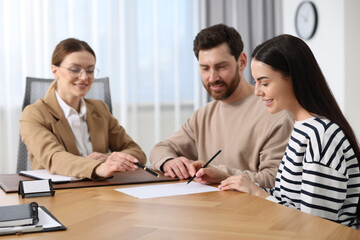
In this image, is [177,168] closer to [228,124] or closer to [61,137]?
[228,124]

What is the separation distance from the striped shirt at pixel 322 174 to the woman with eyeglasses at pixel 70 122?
2.76ft

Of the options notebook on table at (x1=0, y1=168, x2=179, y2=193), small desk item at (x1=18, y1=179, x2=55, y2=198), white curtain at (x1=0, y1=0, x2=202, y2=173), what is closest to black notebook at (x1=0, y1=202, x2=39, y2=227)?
small desk item at (x1=18, y1=179, x2=55, y2=198)

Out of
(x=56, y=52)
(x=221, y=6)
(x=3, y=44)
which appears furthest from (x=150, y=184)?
(x=221, y=6)

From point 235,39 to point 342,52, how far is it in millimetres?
2039

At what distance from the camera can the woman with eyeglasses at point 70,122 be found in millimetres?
1810

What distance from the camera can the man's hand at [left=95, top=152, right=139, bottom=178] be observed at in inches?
58.7

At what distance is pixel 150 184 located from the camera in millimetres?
1475

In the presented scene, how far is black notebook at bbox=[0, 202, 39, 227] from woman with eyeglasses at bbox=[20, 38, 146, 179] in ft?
2.21

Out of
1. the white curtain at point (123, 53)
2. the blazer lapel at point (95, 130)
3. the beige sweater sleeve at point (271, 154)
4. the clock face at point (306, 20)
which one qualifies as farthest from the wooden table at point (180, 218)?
the clock face at point (306, 20)

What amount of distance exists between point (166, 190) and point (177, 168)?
0.87 feet

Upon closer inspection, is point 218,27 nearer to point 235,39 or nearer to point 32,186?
point 235,39

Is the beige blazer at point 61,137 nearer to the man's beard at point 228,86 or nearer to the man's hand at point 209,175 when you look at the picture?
the man's hand at point 209,175

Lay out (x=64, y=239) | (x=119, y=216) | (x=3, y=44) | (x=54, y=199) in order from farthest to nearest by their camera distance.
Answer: (x=3, y=44)
(x=54, y=199)
(x=119, y=216)
(x=64, y=239)

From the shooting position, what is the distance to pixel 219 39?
191cm
